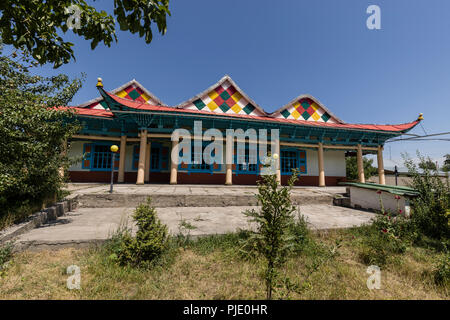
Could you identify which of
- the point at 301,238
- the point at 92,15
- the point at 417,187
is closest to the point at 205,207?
the point at 301,238

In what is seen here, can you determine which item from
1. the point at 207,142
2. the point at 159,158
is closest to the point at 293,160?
the point at 207,142

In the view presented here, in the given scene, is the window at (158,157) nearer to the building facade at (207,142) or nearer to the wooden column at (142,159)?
the building facade at (207,142)

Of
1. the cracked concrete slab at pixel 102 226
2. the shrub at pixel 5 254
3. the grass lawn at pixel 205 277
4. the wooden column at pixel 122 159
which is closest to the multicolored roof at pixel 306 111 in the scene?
the cracked concrete slab at pixel 102 226

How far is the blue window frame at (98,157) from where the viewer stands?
10805 millimetres

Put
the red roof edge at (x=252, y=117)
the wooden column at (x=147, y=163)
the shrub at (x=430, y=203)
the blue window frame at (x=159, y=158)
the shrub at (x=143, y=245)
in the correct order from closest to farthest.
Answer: the shrub at (x=143, y=245) < the shrub at (x=430, y=203) < the red roof edge at (x=252, y=117) < the wooden column at (x=147, y=163) < the blue window frame at (x=159, y=158)

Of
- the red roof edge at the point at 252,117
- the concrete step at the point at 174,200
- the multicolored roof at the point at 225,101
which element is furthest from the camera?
the multicolored roof at the point at 225,101

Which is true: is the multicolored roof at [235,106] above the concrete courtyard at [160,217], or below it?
above

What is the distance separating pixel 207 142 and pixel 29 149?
320 inches

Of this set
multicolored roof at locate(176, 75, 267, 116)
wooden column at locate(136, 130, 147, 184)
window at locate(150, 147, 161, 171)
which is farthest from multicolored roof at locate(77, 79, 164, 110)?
wooden column at locate(136, 130, 147, 184)

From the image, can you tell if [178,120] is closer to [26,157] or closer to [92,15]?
[26,157]

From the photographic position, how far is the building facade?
32.5ft

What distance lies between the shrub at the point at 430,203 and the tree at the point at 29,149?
8.12m

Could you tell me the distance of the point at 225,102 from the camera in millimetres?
12711

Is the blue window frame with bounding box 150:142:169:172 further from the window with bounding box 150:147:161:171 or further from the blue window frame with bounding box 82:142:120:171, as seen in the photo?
the blue window frame with bounding box 82:142:120:171
